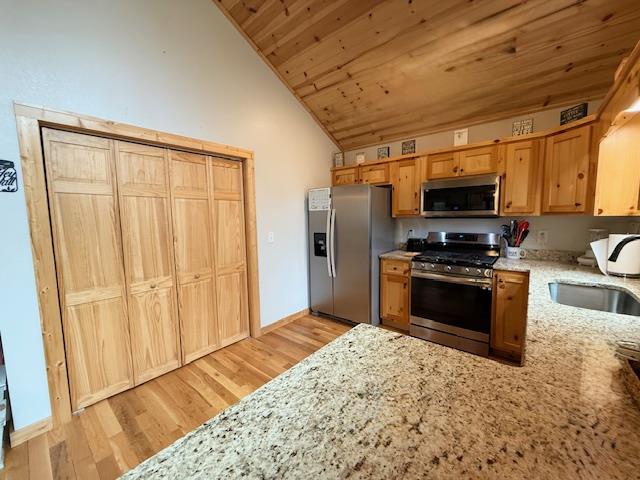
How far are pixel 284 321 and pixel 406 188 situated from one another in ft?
7.54

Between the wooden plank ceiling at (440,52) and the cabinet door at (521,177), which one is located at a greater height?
the wooden plank ceiling at (440,52)

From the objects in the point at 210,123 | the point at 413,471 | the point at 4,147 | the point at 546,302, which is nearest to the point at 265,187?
the point at 210,123

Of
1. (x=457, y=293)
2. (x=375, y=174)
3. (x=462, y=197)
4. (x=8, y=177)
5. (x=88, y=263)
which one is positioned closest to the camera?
(x=8, y=177)

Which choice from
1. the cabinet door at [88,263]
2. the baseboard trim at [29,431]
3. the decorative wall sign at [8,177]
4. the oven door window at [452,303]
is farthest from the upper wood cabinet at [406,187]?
the baseboard trim at [29,431]

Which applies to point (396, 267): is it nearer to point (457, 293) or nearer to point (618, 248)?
point (457, 293)

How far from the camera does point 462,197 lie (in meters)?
2.70

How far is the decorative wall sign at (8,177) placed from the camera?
4.94 ft

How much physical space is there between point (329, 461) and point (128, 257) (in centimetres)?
225

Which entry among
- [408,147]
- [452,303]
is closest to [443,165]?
[408,147]

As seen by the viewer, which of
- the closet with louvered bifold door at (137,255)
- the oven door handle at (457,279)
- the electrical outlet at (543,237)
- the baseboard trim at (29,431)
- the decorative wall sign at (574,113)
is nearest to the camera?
the baseboard trim at (29,431)

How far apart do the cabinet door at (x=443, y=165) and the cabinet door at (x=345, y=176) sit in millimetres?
986

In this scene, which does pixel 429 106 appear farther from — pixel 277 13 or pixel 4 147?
pixel 4 147

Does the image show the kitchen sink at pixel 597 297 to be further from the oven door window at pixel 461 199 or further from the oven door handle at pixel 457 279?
the oven door window at pixel 461 199

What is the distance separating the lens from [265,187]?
2.97 meters
